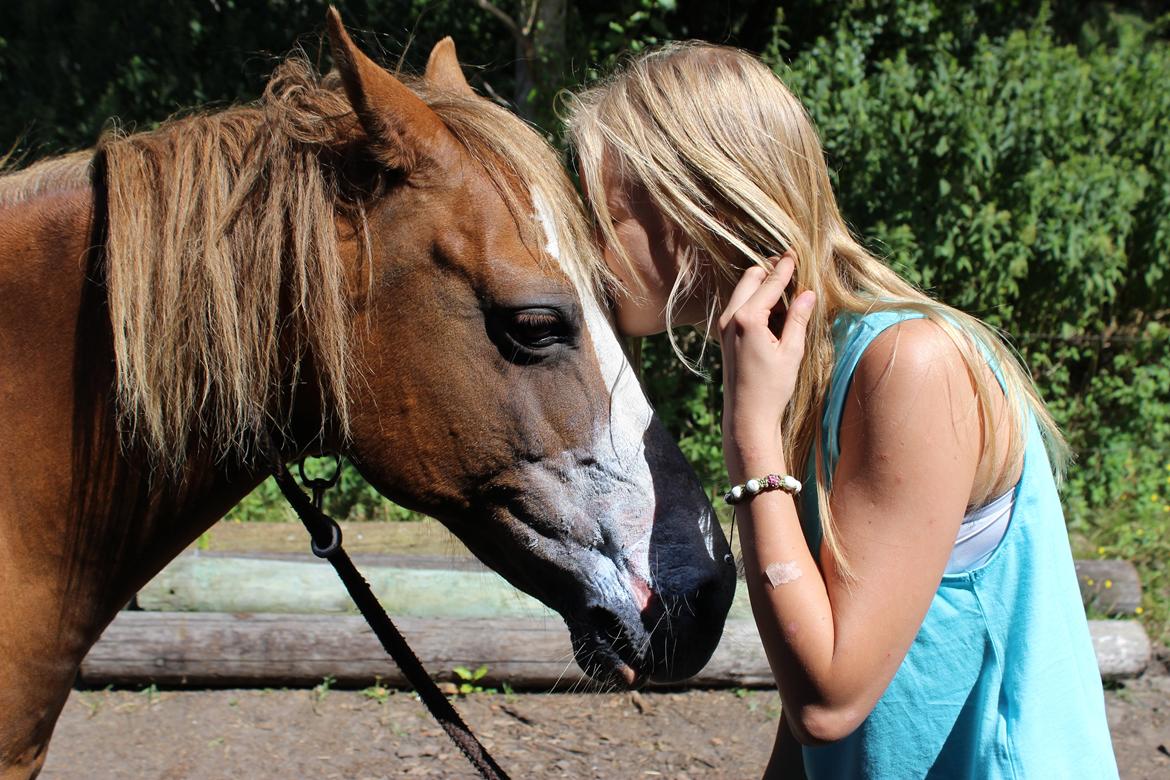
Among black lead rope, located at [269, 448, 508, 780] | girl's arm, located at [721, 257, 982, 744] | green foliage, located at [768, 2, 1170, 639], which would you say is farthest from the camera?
green foliage, located at [768, 2, 1170, 639]

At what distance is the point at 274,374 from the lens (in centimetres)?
157

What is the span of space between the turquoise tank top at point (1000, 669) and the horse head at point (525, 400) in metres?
0.32

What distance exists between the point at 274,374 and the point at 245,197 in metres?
0.30

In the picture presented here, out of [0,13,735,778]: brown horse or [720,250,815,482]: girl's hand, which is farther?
[0,13,735,778]: brown horse

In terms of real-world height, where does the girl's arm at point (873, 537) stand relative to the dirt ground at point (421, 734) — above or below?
above

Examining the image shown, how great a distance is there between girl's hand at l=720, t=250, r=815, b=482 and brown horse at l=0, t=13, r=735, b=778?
0.83 ft

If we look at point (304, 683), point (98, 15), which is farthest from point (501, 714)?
point (98, 15)

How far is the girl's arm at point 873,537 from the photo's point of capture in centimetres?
129

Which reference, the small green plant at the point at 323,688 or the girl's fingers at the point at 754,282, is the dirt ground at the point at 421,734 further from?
the girl's fingers at the point at 754,282

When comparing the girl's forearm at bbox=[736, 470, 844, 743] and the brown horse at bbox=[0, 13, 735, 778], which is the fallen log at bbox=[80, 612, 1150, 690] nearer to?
the brown horse at bbox=[0, 13, 735, 778]

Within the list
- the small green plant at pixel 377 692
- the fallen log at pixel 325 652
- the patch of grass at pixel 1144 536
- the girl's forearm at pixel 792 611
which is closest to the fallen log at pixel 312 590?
the fallen log at pixel 325 652

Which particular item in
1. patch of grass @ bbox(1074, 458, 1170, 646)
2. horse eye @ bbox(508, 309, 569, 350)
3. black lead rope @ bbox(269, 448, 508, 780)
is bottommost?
patch of grass @ bbox(1074, 458, 1170, 646)

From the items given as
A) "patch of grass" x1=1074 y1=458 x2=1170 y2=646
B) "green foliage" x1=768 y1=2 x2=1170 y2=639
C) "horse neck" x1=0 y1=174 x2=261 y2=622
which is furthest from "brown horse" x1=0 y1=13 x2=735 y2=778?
"green foliage" x1=768 y1=2 x2=1170 y2=639

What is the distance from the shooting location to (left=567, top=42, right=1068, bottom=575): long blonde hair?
1483 millimetres
